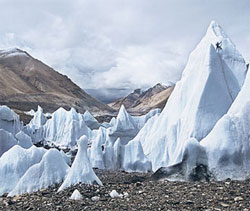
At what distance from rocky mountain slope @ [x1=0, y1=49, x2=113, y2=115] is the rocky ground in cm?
9656

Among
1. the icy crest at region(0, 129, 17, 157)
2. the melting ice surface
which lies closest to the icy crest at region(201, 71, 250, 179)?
the melting ice surface

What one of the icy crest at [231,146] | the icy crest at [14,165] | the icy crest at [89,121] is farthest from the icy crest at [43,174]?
the icy crest at [89,121]

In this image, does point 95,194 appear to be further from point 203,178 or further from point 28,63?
point 28,63

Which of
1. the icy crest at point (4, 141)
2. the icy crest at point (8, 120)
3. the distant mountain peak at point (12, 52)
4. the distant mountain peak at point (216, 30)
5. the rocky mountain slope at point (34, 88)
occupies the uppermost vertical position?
the distant mountain peak at point (12, 52)

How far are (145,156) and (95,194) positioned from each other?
39.6 feet

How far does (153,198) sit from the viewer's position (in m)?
8.21

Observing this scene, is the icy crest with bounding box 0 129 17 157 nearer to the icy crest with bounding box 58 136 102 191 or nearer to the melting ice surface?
the melting ice surface

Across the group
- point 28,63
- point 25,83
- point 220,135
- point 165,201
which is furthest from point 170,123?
point 28,63

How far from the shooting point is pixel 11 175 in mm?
13477

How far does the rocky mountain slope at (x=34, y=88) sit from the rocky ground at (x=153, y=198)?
317ft

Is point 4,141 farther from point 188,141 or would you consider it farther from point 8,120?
point 188,141

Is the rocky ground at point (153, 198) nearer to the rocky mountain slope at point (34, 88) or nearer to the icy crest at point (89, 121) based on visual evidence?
the icy crest at point (89, 121)

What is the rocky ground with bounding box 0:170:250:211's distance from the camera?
739 cm

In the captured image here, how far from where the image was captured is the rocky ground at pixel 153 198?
24.2ft
